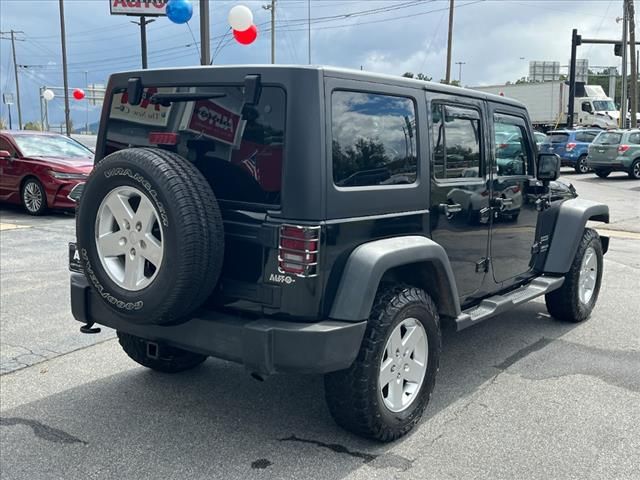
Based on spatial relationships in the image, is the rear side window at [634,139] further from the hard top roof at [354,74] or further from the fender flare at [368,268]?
the fender flare at [368,268]

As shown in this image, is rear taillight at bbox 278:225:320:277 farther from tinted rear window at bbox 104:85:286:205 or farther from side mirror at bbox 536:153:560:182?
side mirror at bbox 536:153:560:182

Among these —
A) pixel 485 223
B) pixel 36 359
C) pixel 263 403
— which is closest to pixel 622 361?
pixel 485 223

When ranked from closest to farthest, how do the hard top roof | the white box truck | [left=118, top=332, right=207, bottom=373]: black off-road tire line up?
the hard top roof
[left=118, top=332, right=207, bottom=373]: black off-road tire
the white box truck

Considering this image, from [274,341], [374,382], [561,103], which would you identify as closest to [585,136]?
Answer: [561,103]

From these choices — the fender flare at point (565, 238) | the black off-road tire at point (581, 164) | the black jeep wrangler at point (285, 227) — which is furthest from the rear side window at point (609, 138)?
the black jeep wrangler at point (285, 227)

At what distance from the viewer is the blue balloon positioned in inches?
560

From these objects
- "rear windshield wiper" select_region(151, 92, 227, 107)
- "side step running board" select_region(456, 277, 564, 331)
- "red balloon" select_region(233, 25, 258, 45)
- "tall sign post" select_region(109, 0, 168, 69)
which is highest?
"tall sign post" select_region(109, 0, 168, 69)

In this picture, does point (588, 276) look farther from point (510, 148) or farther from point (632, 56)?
point (632, 56)

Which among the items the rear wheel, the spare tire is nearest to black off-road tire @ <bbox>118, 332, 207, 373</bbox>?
the spare tire

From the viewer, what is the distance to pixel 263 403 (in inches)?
157

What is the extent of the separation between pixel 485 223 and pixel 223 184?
6.19ft

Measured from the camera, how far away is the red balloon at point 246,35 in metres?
14.4

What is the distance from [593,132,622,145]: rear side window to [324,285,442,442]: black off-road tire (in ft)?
66.3

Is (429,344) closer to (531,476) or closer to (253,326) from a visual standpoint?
(531,476)
